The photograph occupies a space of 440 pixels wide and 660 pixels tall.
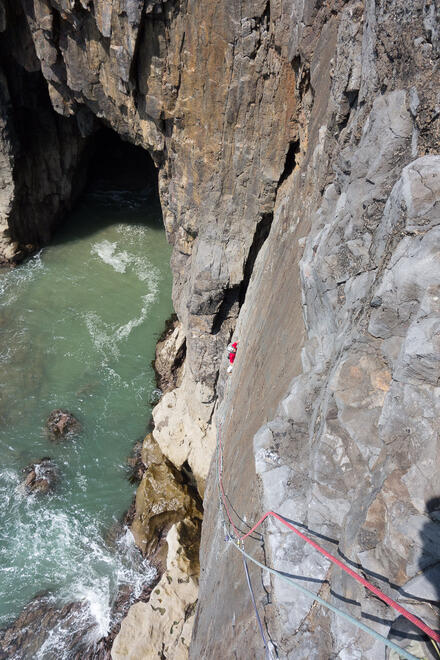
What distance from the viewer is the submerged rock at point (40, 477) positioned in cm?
1024

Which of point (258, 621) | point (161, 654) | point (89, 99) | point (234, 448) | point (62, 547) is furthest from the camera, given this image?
point (89, 99)

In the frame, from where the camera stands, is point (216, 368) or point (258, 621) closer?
point (258, 621)

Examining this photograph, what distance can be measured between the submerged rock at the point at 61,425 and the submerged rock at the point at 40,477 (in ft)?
2.37

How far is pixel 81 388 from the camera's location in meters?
12.4

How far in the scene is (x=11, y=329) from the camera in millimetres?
13617

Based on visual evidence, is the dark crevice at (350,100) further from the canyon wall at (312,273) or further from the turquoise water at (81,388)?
the turquoise water at (81,388)

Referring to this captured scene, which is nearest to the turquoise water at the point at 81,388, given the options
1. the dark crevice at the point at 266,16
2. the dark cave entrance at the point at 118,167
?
the dark cave entrance at the point at 118,167

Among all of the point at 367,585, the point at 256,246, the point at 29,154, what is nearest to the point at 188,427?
the point at 256,246

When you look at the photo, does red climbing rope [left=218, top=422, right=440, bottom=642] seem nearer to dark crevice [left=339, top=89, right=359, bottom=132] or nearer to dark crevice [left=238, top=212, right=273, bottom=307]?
dark crevice [left=339, top=89, right=359, bottom=132]

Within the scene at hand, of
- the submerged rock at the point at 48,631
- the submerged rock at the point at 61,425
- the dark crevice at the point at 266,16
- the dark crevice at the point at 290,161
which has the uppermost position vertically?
the dark crevice at the point at 266,16

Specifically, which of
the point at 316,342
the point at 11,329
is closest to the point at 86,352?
the point at 11,329

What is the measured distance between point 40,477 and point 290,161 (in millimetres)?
9762

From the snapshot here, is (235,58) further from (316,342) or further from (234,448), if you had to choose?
(234,448)

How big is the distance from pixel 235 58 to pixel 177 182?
3263 millimetres
